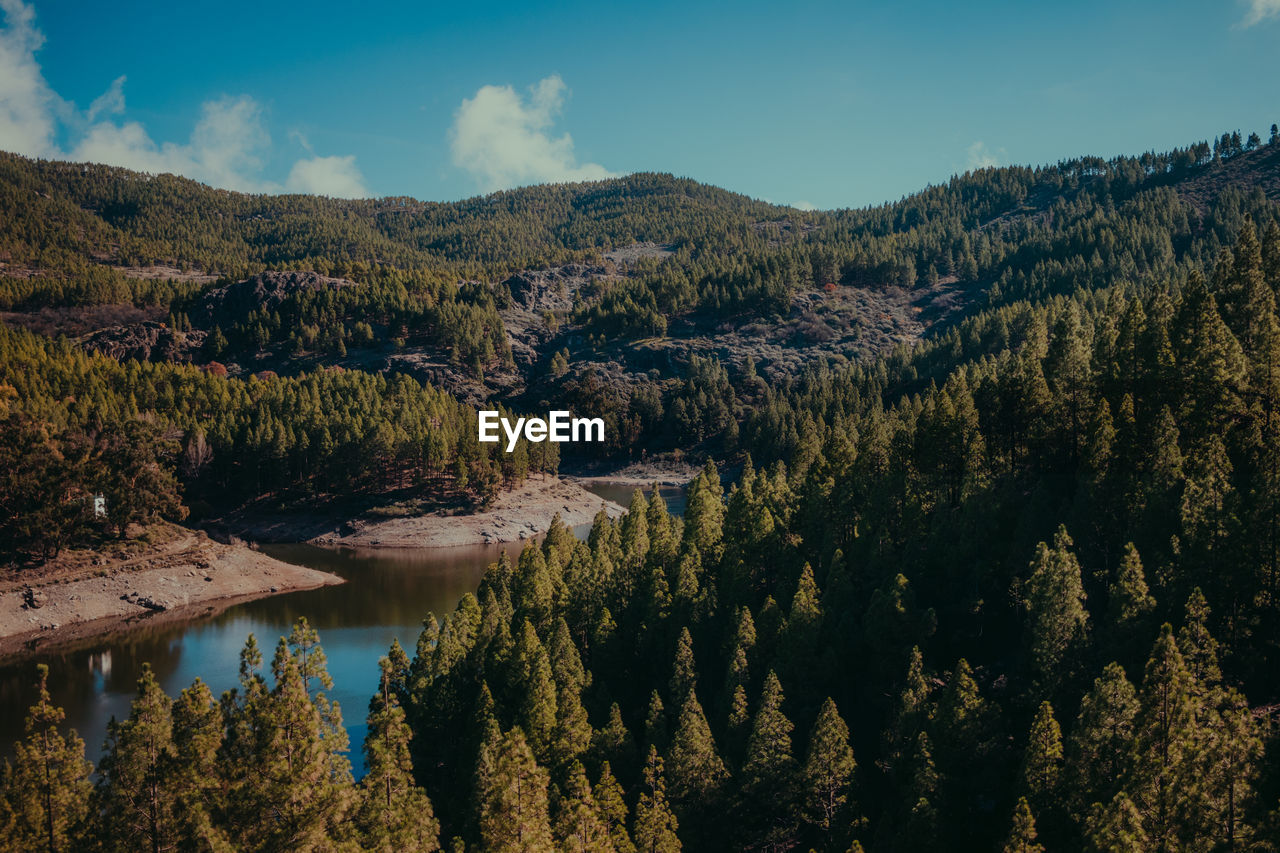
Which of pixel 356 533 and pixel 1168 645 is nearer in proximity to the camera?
pixel 1168 645

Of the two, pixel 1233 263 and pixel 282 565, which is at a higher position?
pixel 1233 263

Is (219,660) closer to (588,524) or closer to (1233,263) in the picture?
(588,524)

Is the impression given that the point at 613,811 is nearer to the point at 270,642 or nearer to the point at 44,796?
the point at 44,796

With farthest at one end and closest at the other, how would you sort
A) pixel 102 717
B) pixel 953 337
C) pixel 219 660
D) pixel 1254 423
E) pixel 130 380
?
pixel 953 337 → pixel 130 380 → pixel 219 660 → pixel 102 717 → pixel 1254 423

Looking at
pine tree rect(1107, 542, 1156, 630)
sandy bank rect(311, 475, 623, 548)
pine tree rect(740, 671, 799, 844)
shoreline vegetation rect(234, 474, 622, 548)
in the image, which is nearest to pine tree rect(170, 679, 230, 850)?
pine tree rect(740, 671, 799, 844)

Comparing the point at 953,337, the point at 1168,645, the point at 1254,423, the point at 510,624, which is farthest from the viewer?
the point at 953,337

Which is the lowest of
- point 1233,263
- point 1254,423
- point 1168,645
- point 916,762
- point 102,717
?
point 102,717

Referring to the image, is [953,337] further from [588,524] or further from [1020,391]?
[1020,391]

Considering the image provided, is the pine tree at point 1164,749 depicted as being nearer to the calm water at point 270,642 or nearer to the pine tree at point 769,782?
the pine tree at point 769,782

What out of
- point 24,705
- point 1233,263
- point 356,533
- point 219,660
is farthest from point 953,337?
point 24,705
